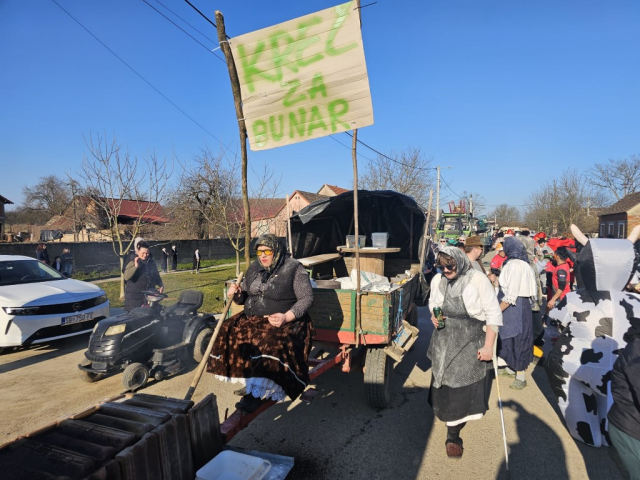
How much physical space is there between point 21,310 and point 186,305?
2.57 metres

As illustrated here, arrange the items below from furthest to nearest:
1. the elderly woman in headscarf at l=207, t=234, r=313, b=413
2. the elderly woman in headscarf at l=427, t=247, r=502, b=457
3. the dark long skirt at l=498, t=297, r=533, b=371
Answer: the dark long skirt at l=498, t=297, r=533, b=371 → the elderly woman in headscarf at l=427, t=247, r=502, b=457 → the elderly woman in headscarf at l=207, t=234, r=313, b=413

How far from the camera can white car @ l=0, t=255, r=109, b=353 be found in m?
5.54

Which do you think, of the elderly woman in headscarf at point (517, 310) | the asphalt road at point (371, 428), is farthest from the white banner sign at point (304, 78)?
the asphalt road at point (371, 428)

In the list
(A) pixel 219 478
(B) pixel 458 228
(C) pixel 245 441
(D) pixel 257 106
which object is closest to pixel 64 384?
(C) pixel 245 441

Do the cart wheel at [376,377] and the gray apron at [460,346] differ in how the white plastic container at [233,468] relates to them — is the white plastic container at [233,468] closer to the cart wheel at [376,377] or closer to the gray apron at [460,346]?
the gray apron at [460,346]

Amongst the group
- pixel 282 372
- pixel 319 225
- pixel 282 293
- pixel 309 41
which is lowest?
pixel 282 372

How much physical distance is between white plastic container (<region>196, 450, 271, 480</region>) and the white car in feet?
16.9

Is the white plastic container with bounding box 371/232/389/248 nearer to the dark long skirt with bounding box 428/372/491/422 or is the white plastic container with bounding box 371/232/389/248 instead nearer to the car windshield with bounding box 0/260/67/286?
the dark long skirt with bounding box 428/372/491/422

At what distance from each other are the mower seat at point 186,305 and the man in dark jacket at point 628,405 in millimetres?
4940

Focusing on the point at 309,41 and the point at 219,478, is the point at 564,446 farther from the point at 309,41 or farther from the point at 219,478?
the point at 309,41

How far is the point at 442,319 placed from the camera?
3.46 m

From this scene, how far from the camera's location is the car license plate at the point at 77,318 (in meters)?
5.97

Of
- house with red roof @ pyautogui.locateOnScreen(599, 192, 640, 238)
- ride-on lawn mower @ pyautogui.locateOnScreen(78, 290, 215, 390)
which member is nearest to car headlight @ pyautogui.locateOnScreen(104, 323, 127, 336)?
ride-on lawn mower @ pyautogui.locateOnScreen(78, 290, 215, 390)

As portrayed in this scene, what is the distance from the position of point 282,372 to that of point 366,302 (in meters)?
1.45
